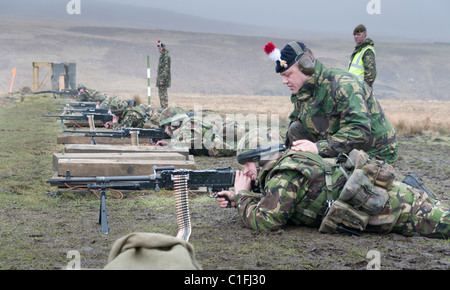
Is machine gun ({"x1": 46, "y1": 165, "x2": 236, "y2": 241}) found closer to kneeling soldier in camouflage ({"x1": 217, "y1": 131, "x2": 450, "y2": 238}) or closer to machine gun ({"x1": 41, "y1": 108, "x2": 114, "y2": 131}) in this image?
kneeling soldier in camouflage ({"x1": 217, "y1": 131, "x2": 450, "y2": 238})

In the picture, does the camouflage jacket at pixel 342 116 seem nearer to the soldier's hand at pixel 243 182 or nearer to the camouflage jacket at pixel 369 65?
the soldier's hand at pixel 243 182

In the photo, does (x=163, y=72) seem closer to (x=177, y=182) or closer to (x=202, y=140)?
(x=202, y=140)

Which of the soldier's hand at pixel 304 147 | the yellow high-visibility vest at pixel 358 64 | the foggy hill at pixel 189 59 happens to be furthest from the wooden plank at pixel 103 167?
the foggy hill at pixel 189 59

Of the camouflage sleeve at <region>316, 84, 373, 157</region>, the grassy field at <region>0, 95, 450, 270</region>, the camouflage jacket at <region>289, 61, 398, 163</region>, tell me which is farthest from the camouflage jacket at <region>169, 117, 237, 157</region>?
the camouflage sleeve at <region>316, 84, 373, 157</region>

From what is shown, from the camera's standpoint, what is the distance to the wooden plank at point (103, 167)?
6.84 metres

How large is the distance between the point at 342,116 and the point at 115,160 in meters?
3.25

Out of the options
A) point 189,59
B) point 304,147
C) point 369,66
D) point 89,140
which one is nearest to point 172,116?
point 89,140

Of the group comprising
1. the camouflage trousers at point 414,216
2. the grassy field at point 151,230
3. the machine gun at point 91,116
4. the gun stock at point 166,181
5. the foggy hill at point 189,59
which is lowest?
the grassy field at point 151,230

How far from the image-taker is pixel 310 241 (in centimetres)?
456

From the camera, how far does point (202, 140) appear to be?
999cm

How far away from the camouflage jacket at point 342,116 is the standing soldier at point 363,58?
5.10 m

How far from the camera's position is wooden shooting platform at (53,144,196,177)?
691 cm
